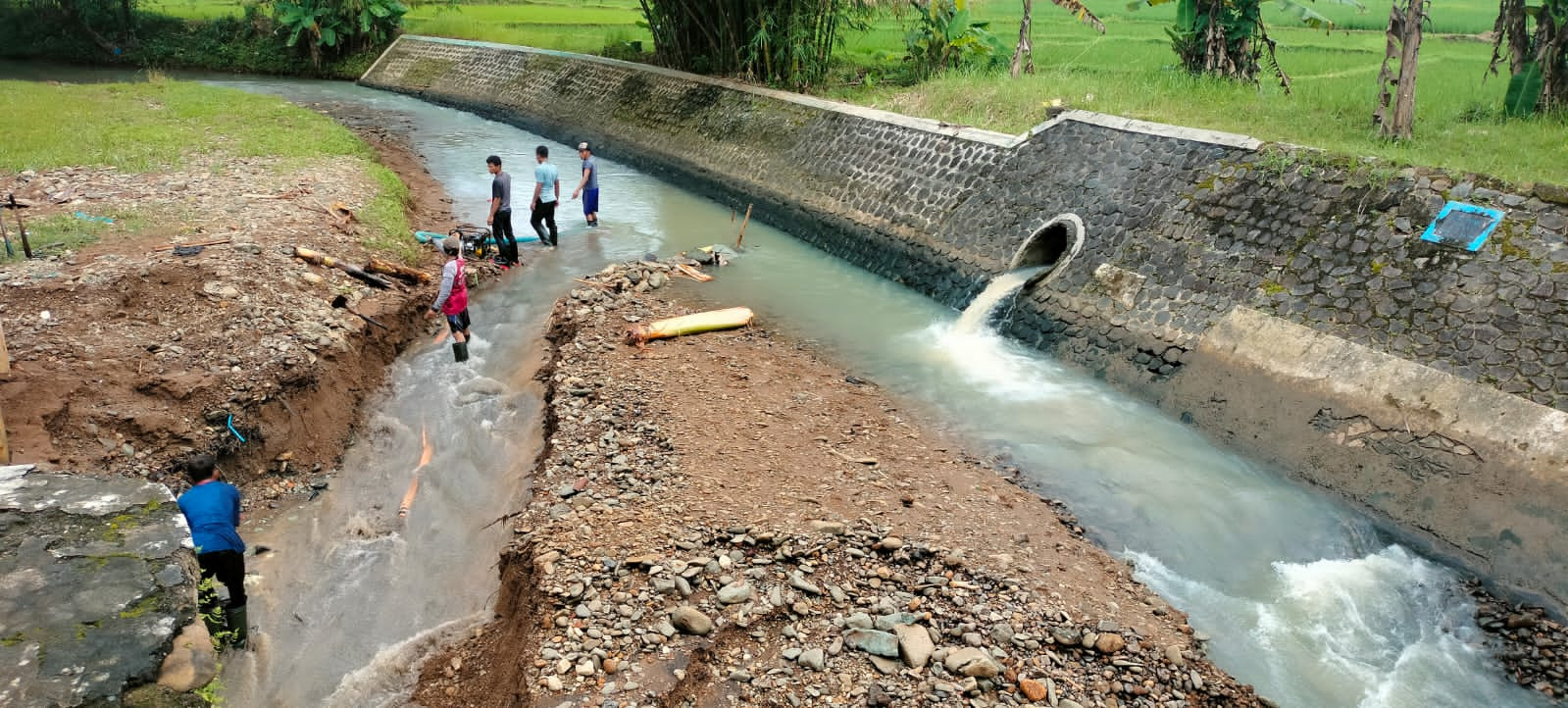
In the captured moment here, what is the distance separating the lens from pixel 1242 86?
17.8 m

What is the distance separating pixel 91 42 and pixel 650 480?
39067mm

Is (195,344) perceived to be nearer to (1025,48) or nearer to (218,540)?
(218,540)

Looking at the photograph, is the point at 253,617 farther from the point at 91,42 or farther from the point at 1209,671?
the point at 91,42

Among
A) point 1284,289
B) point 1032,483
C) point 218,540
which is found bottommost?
point 1032,483

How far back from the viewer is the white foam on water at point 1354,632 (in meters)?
7.09

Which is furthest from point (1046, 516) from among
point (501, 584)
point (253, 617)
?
point (253, 617)

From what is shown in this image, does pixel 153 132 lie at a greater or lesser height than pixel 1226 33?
lesser

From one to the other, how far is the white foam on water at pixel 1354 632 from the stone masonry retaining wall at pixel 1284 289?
0.83 meters

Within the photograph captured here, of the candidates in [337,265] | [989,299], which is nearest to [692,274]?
[989,299]

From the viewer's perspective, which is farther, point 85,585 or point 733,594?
point 733,594

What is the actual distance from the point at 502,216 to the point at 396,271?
6.70ft

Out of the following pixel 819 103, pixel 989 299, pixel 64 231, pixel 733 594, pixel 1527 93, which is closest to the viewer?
pixel 733 594

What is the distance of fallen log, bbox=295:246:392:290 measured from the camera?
40.0 ft

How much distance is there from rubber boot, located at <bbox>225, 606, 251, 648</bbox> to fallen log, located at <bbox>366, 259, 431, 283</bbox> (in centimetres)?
684
